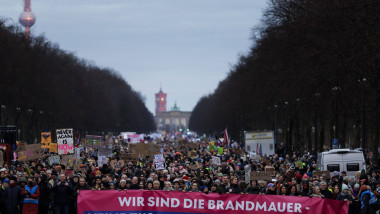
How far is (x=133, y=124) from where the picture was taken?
636 ft

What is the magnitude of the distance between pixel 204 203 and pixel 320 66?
862 inches

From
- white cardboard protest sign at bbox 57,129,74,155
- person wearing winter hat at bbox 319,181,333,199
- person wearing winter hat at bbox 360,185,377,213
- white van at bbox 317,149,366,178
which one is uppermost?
white cardboard protest sign at bbox 57,129,74,155

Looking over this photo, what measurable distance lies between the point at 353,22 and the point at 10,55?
4048 centimetres

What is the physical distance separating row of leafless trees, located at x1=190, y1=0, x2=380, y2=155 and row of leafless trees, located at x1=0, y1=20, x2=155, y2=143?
18.0m

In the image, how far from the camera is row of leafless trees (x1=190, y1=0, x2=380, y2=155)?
1452 inches

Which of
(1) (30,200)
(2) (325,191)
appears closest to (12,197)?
(1) (30,200)

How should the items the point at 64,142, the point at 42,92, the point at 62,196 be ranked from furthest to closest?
the point at 42,92 → the point at 64,142 → the point at 62,196

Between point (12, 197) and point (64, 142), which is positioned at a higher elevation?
point (64, 142)

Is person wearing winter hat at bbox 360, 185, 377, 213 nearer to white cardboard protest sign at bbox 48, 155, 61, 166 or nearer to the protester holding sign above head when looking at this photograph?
the protester holding sign above head

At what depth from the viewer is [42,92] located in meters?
84.9

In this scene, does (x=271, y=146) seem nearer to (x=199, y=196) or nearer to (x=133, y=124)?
(x=199, y=196)

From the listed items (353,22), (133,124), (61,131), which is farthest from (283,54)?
(133,124)

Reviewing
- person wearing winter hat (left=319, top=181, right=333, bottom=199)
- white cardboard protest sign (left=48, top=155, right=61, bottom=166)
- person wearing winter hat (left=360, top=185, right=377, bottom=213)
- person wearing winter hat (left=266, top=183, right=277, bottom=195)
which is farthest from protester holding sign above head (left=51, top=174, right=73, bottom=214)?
white cardboard protest sign (left=48, top=155, right=61, bottom=166)

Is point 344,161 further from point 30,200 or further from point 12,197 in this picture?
point 12,197
